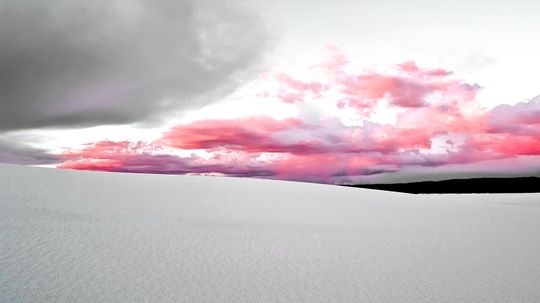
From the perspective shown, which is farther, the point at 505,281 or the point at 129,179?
the point at 129,179

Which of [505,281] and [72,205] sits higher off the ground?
[72,205]

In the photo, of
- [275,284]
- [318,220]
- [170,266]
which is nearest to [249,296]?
[275,284]

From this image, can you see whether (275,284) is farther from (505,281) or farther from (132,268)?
(505,281)

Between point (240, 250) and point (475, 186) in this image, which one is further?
point (475, 186)

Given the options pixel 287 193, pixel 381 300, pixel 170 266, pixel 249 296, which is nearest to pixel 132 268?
pixel 170 266

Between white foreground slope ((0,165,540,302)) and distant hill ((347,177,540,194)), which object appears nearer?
white foreground slope ((0,165,540,302))

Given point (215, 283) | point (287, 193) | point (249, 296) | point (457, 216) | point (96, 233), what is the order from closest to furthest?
point (249, 296)
point (215, 283)
point (96, 233)
point (457, 216)
point (287, 193)

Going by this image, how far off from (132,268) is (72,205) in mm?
4723

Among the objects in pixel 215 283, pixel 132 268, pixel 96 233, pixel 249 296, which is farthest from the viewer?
pixel 96 233

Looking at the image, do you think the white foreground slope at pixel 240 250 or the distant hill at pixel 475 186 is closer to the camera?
the white foreground slope at pixel 240 250

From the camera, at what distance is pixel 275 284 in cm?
463

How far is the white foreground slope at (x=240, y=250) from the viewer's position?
4375 mm

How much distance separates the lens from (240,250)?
6027 mm

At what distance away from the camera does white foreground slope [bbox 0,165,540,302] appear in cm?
438
